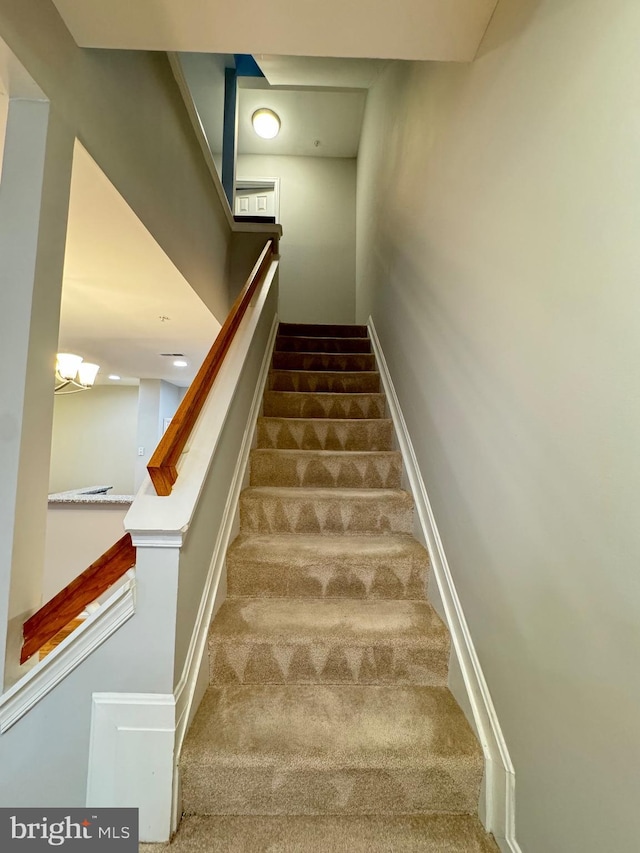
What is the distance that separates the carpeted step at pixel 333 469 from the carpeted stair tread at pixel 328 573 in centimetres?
54

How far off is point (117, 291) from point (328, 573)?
2.04 m

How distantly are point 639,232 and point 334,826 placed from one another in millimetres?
1494

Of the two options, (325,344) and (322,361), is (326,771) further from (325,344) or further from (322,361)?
(325,344)

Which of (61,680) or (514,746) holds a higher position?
(61,680)

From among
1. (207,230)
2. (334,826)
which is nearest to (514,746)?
(334,826)

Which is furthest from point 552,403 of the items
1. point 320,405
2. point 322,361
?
point 322,361

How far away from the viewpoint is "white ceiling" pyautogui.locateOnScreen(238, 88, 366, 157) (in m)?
4.25

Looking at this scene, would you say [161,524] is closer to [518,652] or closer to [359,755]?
[359,755]

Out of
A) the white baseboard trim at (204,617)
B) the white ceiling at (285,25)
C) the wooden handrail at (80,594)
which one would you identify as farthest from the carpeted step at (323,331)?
the wooden handrail at (80,594)

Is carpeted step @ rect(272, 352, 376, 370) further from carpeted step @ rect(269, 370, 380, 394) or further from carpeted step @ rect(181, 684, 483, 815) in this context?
carpeted step @ rect(181, 684, 483, 815)

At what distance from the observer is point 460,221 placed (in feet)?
4.75

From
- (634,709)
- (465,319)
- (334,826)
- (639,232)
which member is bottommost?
(334,826)

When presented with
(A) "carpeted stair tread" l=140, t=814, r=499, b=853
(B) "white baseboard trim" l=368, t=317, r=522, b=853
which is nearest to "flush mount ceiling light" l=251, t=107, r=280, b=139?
(B) "white baseboard trim" l=368, t=317, r=522, b=853

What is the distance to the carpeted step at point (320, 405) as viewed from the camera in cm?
260
